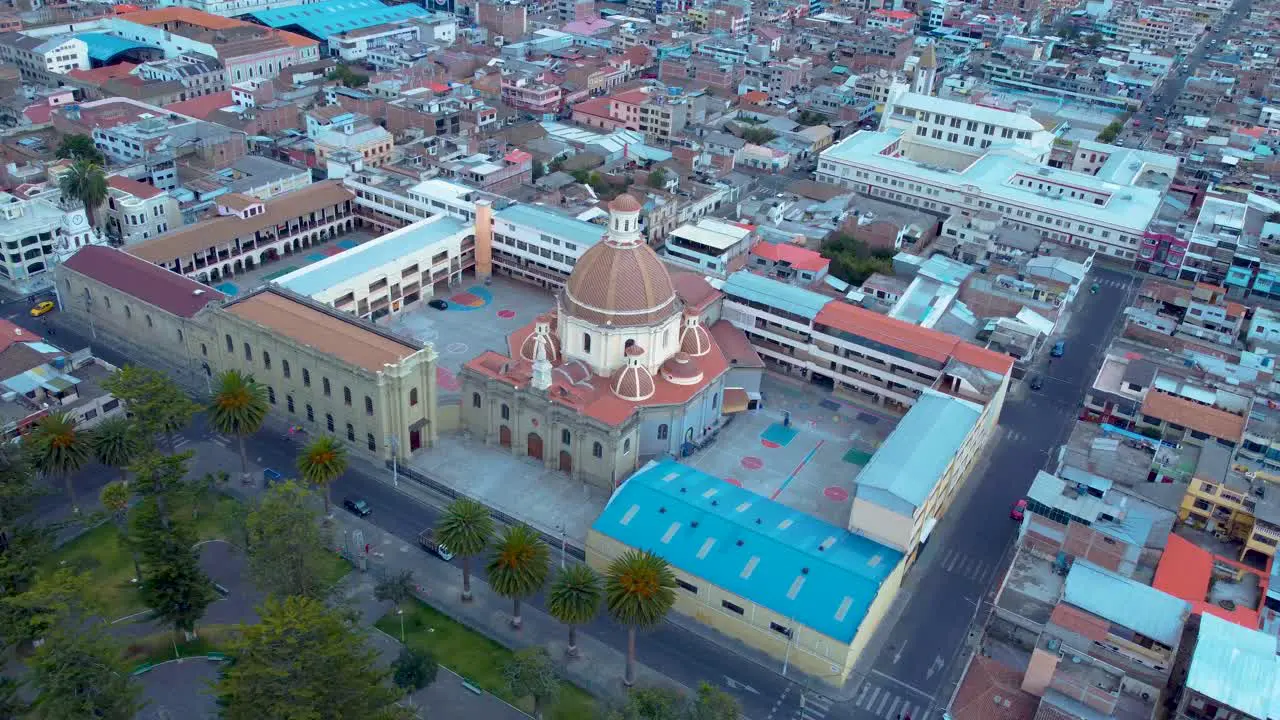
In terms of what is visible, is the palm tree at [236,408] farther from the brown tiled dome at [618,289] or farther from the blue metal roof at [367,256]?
the brown tiled dome at [618,289]

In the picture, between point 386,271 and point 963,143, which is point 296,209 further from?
point 963,143

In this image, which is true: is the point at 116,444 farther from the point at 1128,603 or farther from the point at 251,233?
the point at 1128,603

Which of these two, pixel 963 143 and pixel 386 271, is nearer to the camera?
pixel 386 271

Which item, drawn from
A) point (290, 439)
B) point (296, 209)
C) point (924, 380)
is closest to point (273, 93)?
point (296, 209)

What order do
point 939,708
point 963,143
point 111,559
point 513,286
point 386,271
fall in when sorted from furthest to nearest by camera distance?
point 963,143 < point 513,286 < point 386,271 < point 111,559 < point 939,708

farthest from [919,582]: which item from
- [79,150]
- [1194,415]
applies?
[79,150]

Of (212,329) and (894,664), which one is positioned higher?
(212,329)

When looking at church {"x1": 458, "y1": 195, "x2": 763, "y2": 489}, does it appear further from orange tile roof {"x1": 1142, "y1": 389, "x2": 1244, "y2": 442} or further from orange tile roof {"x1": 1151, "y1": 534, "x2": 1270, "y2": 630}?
orange tile roof {"x1": 1142, "y1": 389, "x2": 1244, "y2": 442}
